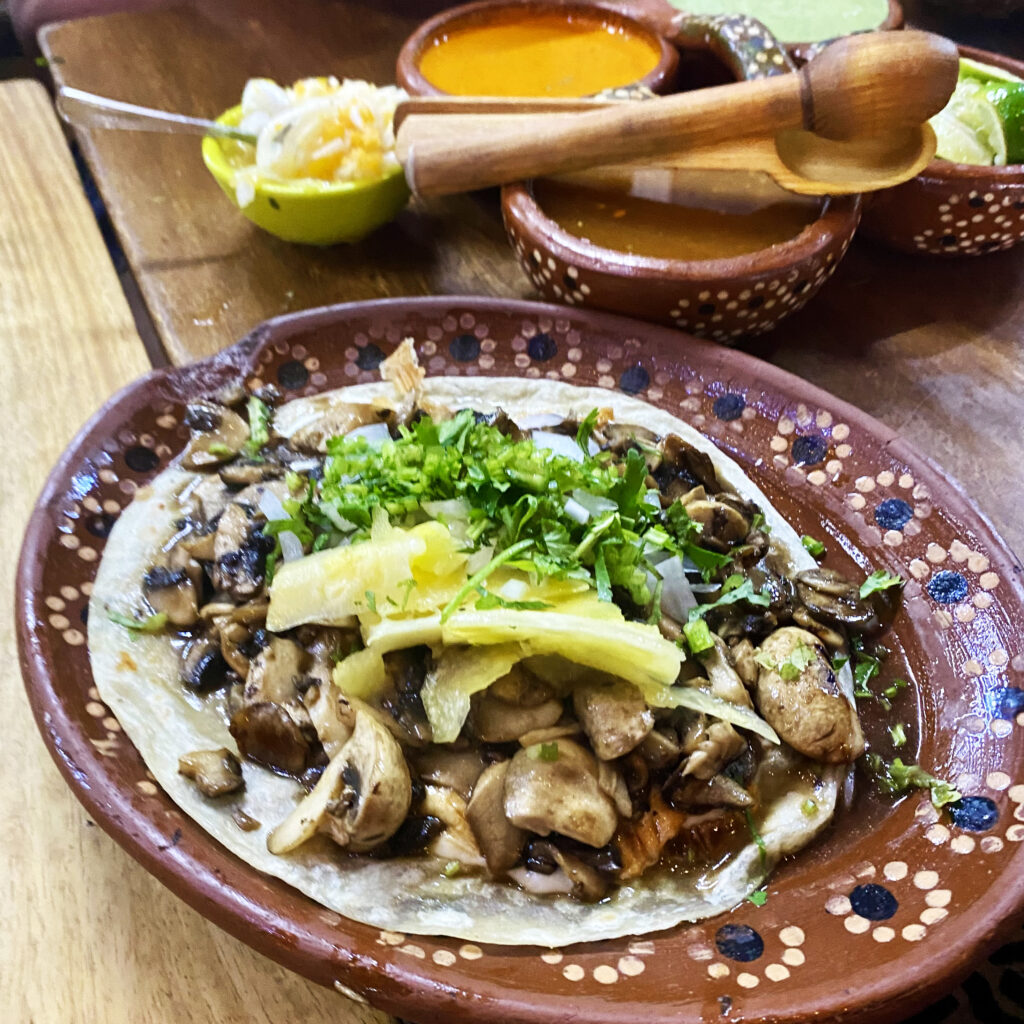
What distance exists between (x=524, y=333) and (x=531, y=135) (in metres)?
0.67

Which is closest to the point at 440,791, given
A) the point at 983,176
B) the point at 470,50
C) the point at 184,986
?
the point at 184,986

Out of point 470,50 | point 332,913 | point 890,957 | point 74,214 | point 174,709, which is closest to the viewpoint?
point 890,957

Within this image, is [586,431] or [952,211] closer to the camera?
[586,431]

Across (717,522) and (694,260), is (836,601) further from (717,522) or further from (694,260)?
(694,260)

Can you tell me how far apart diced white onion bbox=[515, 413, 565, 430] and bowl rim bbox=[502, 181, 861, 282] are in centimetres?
48

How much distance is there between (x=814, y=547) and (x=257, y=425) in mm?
1603

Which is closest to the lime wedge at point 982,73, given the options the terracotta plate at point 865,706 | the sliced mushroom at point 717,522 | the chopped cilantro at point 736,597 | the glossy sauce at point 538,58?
the glossy sauce at point 538,58

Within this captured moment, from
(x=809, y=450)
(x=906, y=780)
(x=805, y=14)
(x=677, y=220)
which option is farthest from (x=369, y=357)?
(x=805, y=14)

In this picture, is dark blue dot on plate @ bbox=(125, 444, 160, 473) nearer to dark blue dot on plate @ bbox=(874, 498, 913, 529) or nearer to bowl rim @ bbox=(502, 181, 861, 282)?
bowl rim @ bbox=(502, 181, 861, 282)

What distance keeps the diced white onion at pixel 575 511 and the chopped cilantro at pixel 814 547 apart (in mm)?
679

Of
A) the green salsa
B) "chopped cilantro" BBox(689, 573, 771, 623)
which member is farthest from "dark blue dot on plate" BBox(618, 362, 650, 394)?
the green salsa

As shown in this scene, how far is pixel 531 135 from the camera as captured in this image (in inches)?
110

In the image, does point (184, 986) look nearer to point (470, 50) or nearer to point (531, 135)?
point (531, 135)

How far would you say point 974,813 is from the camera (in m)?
1.70
